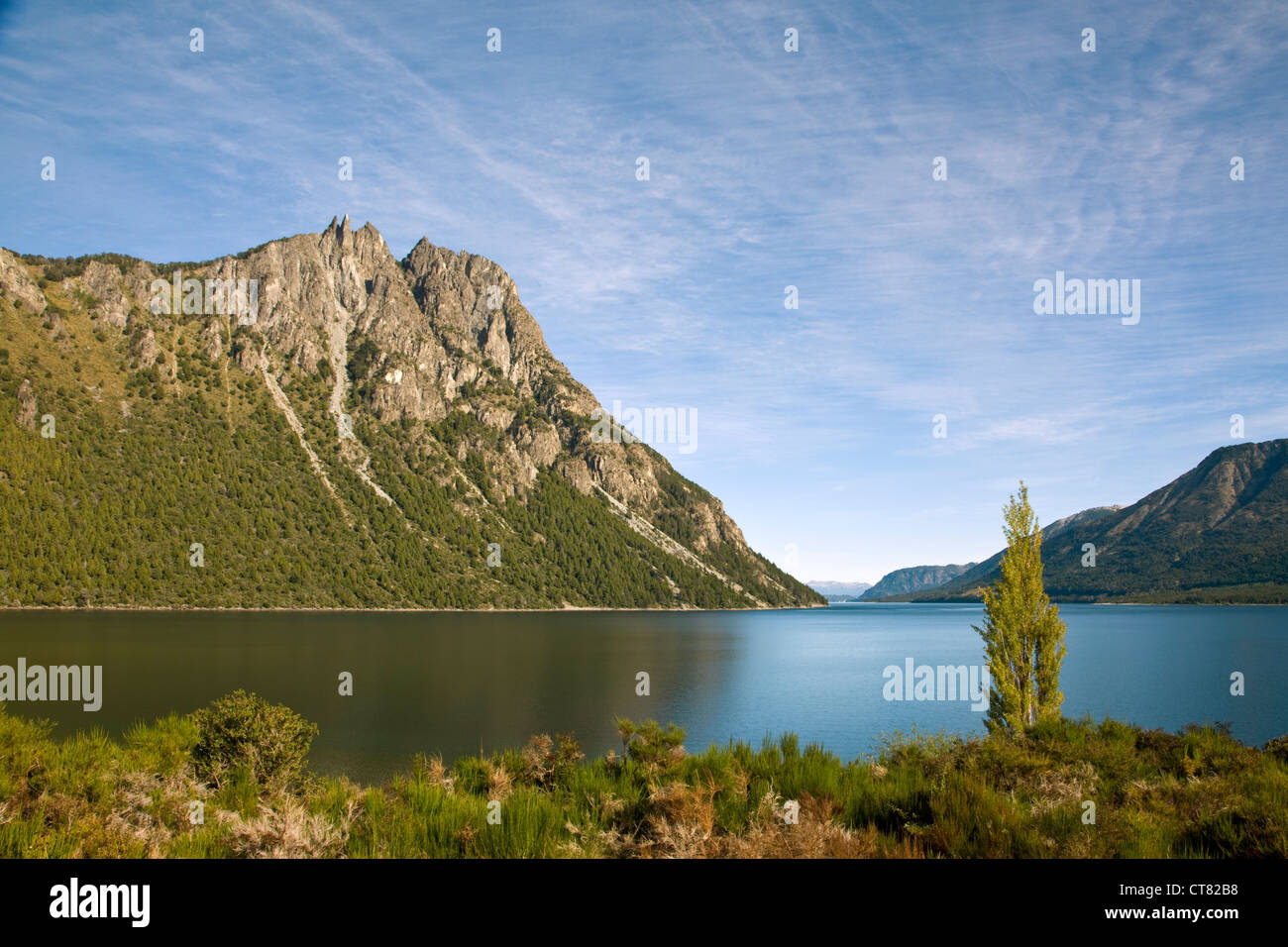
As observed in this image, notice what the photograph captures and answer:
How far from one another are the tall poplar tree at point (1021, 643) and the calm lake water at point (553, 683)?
6485 millimetres

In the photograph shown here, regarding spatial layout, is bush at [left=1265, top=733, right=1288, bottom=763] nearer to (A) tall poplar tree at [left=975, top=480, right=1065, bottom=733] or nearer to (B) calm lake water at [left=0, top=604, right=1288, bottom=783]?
(A) tall poplar tree at [left=975, top=480, right=1065, bottom=733]

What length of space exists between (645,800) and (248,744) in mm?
8342

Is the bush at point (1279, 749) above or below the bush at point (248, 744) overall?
below

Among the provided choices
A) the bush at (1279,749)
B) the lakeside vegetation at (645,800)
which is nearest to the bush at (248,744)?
the lakeside vegetation at (645,800)

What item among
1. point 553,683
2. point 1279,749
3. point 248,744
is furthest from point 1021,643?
point 553,683

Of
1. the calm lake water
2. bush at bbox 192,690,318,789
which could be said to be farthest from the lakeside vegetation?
the calm lake water

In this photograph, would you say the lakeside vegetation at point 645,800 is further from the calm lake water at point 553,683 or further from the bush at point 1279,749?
the calm lake water at point 553,683

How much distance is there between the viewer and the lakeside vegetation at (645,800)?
7.54 meters

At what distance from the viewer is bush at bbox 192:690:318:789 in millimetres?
13398

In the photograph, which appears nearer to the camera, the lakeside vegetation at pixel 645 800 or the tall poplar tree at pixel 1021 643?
the lakeside vegetation at pixel 645 800

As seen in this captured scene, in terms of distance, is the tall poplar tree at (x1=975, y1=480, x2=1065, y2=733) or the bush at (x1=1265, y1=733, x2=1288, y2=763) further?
the tall poplar tree at (x1=975, y1=480, x2=1065, y2=733)

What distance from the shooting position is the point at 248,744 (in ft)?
44.7

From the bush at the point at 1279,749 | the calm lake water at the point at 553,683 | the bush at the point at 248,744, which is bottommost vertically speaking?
the calm lake water at the point at 553,683

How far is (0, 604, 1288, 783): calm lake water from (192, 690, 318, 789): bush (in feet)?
52.3
